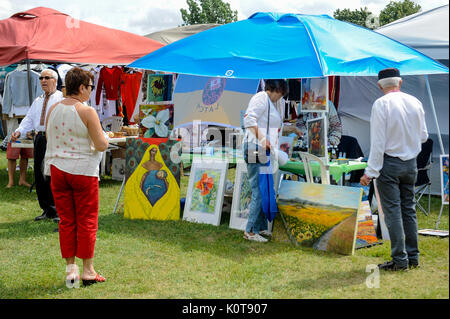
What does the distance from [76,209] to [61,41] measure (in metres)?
5.85

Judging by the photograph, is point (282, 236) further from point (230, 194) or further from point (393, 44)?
point (393, 44)

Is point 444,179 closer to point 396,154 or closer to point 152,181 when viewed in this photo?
point 396,154

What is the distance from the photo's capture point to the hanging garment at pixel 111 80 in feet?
33.3

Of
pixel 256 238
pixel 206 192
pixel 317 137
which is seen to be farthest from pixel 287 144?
pixel 206 192

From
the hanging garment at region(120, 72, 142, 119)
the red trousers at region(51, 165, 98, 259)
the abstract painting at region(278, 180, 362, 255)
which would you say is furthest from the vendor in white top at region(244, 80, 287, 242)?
the hanging garment at region(120, 72, 142, 119)

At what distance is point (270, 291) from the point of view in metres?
3.81

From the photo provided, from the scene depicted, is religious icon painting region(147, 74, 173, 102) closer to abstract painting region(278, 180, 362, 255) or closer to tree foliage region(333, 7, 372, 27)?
abstract painting region(278, 180, 362, 255)

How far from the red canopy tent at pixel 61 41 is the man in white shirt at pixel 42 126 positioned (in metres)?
2.41

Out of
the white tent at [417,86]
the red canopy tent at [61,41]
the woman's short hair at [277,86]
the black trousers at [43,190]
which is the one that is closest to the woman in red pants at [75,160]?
the woman's short hair at [277,86]

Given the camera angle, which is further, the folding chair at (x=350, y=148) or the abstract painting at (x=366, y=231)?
the folding chair at (x=350, y=148)

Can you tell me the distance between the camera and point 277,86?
4.95m

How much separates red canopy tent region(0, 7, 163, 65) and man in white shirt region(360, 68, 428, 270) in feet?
19.1

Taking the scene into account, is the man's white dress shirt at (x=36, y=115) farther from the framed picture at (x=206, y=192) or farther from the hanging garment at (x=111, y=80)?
the hanging garment at (x=111, y=80)
